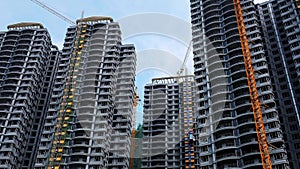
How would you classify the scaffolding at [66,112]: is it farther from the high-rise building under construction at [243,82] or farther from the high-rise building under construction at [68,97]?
the high-rise building under construction at [243,82]

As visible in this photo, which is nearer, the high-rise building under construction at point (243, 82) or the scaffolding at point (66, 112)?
the high-rise building under construction at point (243, 82)

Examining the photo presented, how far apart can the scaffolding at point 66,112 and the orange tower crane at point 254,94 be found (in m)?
58.0

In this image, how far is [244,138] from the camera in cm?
8200

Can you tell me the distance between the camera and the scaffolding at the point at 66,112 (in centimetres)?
9638

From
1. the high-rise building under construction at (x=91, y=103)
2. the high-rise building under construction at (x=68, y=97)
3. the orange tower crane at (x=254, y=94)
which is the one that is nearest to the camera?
the orange tower crane at (x=254, y=94)

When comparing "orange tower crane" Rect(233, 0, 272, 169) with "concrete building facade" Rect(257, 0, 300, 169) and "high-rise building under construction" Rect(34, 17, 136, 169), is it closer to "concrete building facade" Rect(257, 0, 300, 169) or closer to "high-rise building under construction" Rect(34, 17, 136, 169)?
"concrete building facade" Rect(257, 0, 300, 169)

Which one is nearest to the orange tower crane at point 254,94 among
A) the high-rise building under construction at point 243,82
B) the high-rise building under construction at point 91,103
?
the high-rise building under construction at point 243,82

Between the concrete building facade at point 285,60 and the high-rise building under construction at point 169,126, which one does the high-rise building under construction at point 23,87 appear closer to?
the high-rise building under construction at point 169,126

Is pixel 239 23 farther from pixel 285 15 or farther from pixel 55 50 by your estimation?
pixel 55 50

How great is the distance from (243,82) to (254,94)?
691 centimetres

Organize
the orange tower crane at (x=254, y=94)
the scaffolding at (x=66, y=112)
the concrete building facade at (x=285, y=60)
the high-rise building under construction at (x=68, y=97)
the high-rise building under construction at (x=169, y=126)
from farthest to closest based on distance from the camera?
the high-rise building under construction at (x=169, y=126), the high-rise building under construction at (x=68, y=97), the scaffolding at (x=66, y=112), the concrete building facade at (x=285, y=60), the orange tower crane at (x=254, y=94)

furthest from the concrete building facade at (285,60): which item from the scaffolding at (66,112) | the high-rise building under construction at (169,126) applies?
the scaffolding at (66,112)

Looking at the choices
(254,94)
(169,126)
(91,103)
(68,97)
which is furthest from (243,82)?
(68,97)

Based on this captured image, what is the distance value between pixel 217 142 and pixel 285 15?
5550 cm
